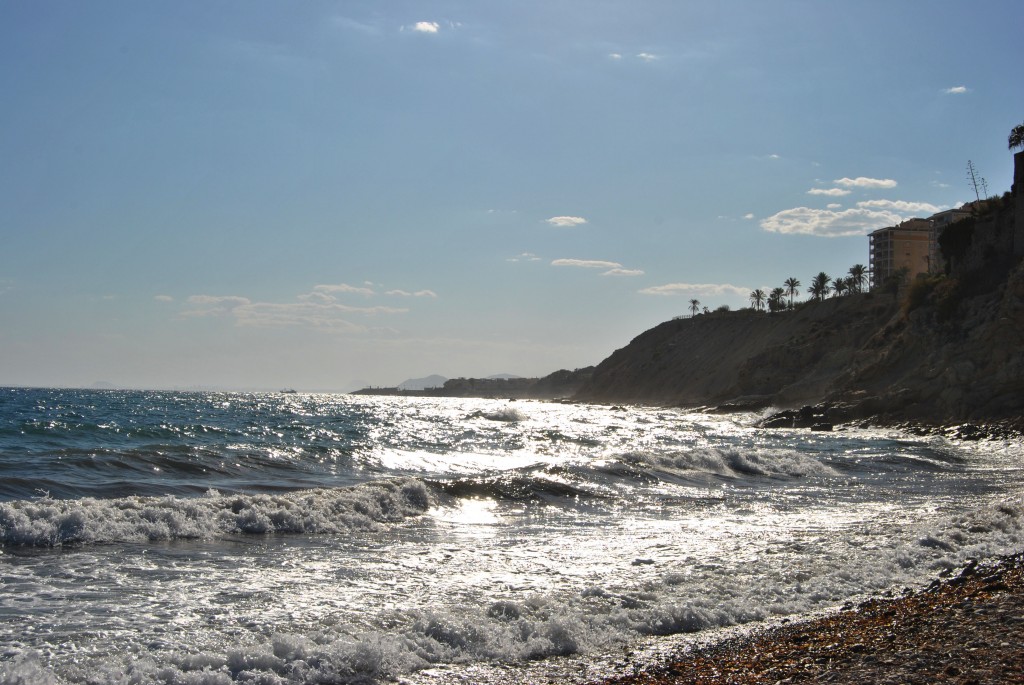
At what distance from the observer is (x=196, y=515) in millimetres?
13547

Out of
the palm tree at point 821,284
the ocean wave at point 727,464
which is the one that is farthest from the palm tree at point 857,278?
the ocean wave at point 727,464

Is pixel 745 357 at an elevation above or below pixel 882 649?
above

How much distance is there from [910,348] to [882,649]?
179ft

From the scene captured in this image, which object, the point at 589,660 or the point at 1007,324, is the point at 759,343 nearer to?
the point at 1007,324

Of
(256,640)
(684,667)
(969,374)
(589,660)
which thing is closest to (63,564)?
(256,640)

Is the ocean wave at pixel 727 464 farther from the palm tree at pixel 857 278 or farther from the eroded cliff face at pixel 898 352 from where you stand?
the palm tree at pixel 857 278

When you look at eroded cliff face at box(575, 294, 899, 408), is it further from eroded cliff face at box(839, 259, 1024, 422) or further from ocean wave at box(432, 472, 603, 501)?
ocean wave at box(432, 472, 603, 501)

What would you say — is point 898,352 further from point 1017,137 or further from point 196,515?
point 196,515

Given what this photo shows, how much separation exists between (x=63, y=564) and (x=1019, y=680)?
36.4 feet

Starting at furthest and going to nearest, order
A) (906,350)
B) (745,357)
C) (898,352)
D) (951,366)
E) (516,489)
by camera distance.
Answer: (745,357) → (898,352) → (906,350) → (951,366) → (516,489)

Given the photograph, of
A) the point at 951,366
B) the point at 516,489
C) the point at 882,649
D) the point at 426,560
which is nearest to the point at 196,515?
the point at 426,560

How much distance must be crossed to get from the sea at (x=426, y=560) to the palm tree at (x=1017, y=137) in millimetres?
42936

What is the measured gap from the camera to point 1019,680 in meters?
6.09

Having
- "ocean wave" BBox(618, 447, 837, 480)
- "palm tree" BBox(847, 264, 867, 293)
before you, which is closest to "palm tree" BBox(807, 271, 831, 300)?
"palm tree" BBox(847, 264, 867, 293)
